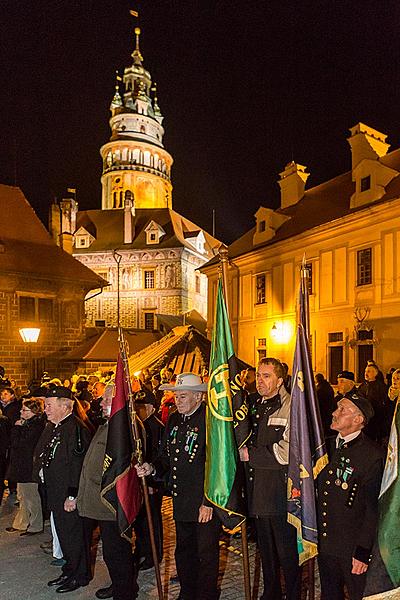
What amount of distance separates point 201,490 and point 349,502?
1429 mm

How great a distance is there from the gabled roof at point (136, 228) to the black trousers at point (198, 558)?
41810 millimetres

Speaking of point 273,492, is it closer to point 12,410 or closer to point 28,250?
point 12,410

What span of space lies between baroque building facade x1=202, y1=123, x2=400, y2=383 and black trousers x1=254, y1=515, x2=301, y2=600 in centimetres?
1618

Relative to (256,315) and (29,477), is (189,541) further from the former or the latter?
(256,315)

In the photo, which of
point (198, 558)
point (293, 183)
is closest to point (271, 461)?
point (198, 558)

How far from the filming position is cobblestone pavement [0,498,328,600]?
5473mm

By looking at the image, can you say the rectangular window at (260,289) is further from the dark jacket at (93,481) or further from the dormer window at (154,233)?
the dark jacket at (93,481)

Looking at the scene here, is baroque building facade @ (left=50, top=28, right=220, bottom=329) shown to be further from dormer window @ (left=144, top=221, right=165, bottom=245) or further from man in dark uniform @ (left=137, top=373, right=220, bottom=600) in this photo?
man in dark uniform @ (left=137, top=373, right=220, bottom=600)

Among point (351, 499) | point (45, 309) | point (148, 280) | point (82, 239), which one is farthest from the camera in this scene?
point (82, 239)

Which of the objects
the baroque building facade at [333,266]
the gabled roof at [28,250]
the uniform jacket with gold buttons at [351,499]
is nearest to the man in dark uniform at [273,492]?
the uniform jacket with gold buttons at [351,499]

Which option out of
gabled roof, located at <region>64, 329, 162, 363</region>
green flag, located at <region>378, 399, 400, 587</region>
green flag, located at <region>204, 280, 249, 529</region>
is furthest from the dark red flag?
gabled roof, located at <region>64, 329, 162, 363</region>

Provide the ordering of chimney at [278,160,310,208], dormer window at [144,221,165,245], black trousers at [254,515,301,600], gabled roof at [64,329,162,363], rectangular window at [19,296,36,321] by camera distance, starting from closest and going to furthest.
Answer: black trousers at [254,515,301,600] < rectangular window at [19,296,36,321] < gabled roof at [64,329,162,363] < chimney at [278,160,310,208] < dormer window at [144,221,165,245]

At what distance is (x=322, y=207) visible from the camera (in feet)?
82.6

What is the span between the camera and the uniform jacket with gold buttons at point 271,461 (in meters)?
4.71
